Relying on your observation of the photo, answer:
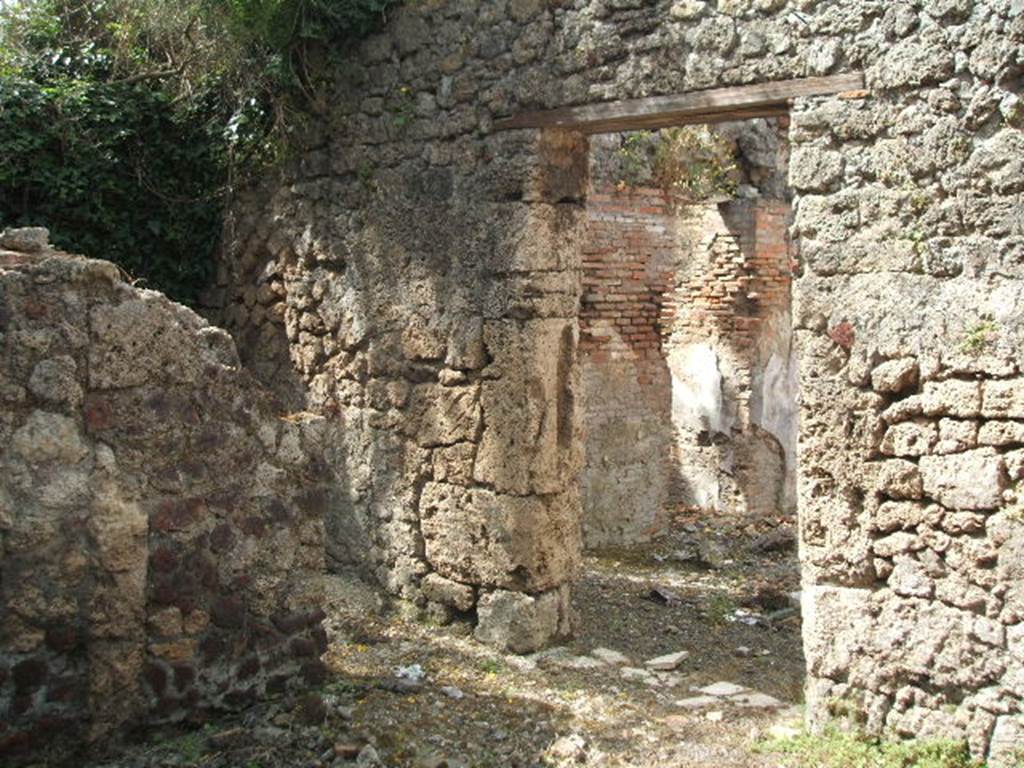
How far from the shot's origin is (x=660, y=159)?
9.26 metres

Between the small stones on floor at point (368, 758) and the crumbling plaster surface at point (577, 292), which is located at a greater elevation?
the crumbling plaster surface at point (577, 292)

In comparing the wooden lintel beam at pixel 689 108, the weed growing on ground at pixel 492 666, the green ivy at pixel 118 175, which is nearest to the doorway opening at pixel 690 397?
the weed growing on ground at pixel 492 666

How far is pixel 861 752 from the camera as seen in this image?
479 cm

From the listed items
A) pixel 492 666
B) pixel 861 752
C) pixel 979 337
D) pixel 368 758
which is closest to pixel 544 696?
pixel 492 666

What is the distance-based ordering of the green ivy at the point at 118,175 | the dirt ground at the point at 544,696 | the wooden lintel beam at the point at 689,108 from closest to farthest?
the dirt ground at the point at 544,696 → the wooden lintel beam at the point at 689,108 → the green ivy at the point at 118,175

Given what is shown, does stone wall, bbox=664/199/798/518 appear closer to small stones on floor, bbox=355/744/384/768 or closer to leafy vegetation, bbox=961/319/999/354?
leafy vegetation, bbox=961/319/999/354

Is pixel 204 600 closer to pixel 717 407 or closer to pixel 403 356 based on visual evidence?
pixel 403 356

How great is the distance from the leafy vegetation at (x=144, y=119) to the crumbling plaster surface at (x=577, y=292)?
12.3 inches

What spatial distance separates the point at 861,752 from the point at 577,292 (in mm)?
2641

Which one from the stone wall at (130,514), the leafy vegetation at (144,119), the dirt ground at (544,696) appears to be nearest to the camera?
the stone wall at (130,514)

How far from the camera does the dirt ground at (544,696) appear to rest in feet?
15.6

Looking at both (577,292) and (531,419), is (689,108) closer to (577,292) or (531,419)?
(577,292)

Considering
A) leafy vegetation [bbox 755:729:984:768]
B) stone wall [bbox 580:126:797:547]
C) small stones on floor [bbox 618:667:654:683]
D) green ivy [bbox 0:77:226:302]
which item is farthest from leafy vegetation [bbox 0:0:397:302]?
leafy vegetation [bbox 755:729:984:768]

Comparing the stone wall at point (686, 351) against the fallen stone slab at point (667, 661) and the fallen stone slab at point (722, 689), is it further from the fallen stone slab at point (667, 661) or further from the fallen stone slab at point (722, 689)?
the fallen stone slab at point (722, 689)
